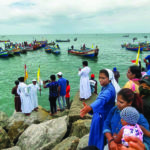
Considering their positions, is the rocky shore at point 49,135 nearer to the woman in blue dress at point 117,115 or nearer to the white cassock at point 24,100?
the white cassock at point 24,100

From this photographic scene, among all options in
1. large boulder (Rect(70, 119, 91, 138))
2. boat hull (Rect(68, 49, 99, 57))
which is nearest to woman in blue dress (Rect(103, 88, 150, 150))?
large boulder (Rect(70, 119, 91, 138))

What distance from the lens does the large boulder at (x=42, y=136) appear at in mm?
3758

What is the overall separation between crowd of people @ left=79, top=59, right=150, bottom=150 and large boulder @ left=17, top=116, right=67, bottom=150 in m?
1.87

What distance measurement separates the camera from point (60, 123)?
14.0 ft

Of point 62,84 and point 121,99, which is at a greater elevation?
point 121,99

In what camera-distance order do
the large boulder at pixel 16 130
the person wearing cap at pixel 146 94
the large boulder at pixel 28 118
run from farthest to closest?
the large boulder at pixel 28 118 < the large boulder at pixel 16 130 < the person wearing cap at pixel 146 94

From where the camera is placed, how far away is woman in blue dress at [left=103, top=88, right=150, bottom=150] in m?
1.64

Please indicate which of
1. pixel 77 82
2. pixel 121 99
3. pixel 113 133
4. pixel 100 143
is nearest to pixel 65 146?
pixel 100 143

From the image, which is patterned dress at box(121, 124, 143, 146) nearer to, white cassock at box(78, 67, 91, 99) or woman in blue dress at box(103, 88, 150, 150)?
woman in blue dress at box(103, 88, 150, 150)

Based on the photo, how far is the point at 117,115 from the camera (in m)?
1.86

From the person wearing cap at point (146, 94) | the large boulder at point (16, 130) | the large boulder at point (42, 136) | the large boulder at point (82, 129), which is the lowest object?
the large boulder at point (16, 130)

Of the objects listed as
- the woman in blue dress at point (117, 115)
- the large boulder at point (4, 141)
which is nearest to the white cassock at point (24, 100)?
the large boulder at point (4, 141)

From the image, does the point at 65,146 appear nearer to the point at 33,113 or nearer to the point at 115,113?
the point at 115,113

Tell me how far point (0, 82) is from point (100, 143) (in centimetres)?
1387
